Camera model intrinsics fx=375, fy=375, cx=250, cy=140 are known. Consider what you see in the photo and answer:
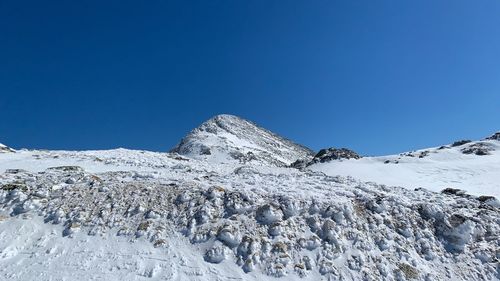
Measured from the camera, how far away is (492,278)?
15.8 metres

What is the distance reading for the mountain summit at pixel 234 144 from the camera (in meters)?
89.9

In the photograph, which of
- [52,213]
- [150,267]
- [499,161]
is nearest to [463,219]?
[150,267]

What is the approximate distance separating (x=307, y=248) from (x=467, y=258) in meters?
7.30

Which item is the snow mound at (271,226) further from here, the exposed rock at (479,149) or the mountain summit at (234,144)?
the mountain summit at (234,144)

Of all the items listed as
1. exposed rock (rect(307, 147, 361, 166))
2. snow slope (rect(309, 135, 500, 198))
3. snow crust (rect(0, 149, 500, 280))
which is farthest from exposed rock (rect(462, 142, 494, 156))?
snow crust (rect(0, 149, 500, 280))

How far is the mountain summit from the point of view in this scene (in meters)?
89.9

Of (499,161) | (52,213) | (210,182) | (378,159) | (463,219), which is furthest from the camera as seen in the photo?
(378,159)

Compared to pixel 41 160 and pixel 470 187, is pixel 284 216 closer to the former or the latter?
pixel 470 187

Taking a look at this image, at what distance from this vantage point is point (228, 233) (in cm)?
1623

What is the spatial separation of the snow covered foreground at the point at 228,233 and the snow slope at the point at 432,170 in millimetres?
14651

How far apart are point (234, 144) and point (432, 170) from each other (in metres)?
66.6

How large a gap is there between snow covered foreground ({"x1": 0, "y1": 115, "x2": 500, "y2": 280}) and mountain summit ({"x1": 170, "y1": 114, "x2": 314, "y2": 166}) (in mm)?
61388

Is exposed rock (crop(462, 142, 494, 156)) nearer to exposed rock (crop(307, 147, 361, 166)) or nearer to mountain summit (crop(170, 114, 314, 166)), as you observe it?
exposed rock (crop(307, 147, 361, 166))

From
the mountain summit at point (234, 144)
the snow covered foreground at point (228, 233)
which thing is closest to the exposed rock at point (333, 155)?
the mountain summit at point (234, 144)
